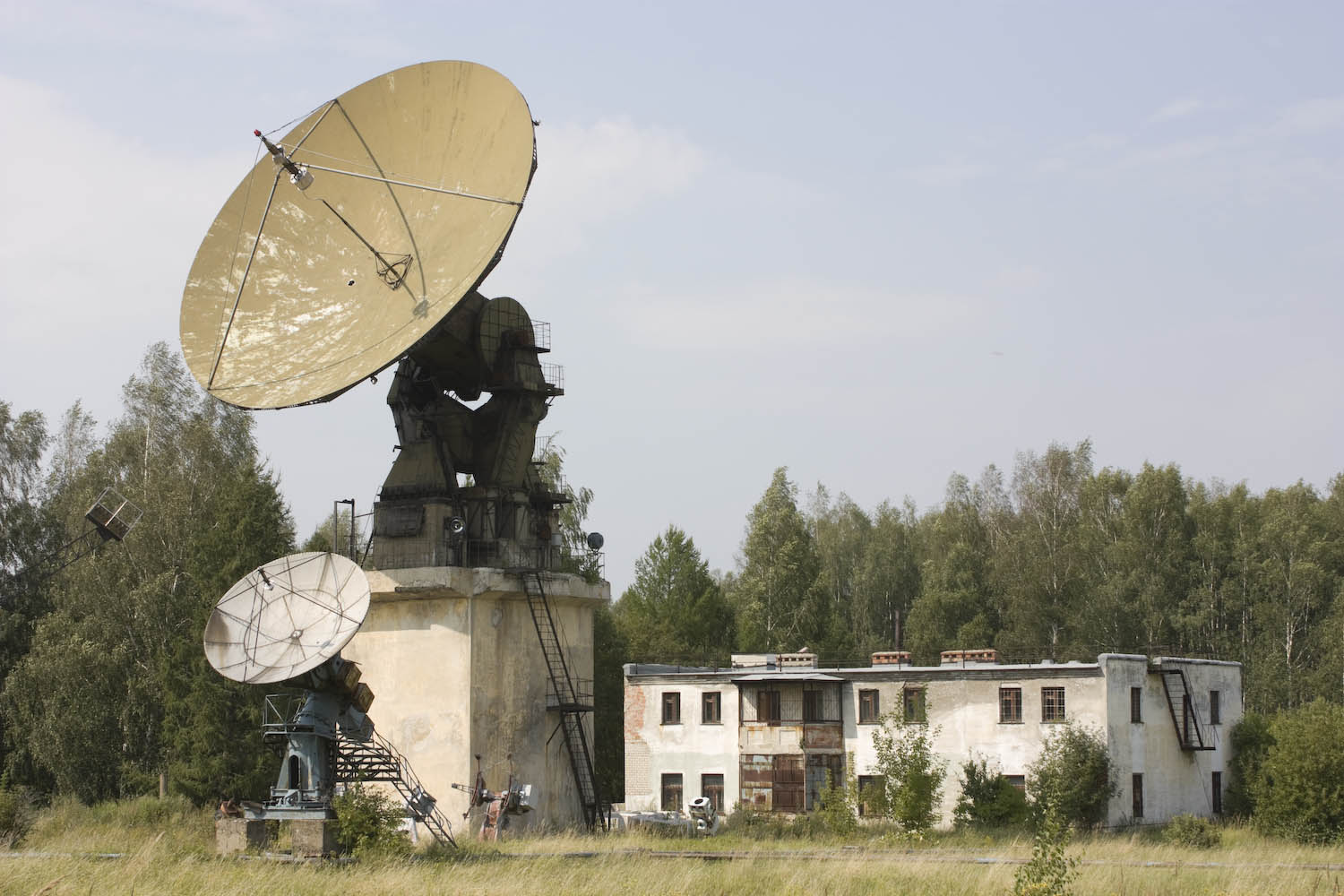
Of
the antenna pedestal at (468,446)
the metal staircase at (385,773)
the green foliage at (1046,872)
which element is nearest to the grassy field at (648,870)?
the metal staircase at (385,773)

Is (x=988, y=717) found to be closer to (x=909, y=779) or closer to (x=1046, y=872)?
(x=909, y=779)

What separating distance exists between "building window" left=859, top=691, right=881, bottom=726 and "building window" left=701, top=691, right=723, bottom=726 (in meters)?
4.59

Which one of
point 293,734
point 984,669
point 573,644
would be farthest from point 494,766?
point 984,669

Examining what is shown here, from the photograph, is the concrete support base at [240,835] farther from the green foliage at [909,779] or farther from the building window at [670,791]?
the building window at [670,791]

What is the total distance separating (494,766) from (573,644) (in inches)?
154

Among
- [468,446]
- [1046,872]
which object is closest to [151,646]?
[468,446]

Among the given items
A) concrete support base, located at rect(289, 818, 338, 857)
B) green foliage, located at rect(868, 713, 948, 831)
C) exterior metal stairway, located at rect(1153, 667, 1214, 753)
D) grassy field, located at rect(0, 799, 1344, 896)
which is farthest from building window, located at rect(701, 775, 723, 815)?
concrete support base, located at rect(289, 818, 338, 857)

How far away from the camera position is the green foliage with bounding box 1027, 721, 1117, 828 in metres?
43.2

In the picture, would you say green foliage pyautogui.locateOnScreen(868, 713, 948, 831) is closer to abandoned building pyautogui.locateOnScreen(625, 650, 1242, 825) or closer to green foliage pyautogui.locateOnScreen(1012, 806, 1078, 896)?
abandoned building pyautogui.locateOnScreen(625, 650, 1242, 825)

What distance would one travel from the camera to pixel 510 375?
119ft

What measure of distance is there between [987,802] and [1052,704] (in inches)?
140

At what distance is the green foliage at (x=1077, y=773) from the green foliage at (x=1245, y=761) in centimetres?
794

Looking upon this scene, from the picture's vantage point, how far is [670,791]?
4994cm

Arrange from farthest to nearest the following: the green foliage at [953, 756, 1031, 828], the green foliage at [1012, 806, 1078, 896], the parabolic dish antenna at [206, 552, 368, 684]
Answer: the green foliage at [953, 756, 1031, 828], the parabolic dish antenna at [206, 552, 368, 684], the green foliage at [1012, 806, 1078, 896]
